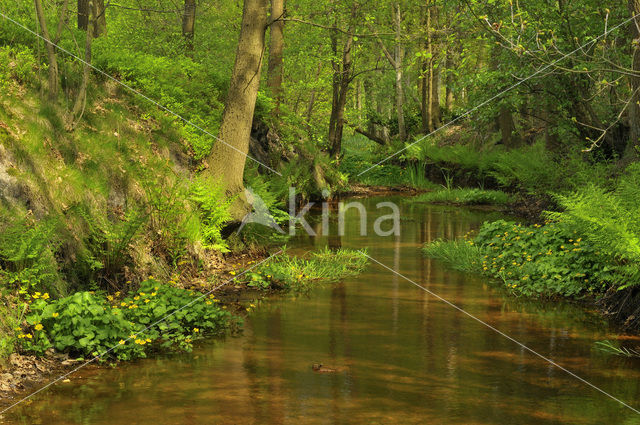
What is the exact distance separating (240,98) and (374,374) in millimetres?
6770

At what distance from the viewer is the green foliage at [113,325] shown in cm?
646

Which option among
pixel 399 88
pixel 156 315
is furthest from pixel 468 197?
pixel 156 315

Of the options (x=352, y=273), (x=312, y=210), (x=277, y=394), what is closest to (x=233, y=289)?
(x=352, y=273)

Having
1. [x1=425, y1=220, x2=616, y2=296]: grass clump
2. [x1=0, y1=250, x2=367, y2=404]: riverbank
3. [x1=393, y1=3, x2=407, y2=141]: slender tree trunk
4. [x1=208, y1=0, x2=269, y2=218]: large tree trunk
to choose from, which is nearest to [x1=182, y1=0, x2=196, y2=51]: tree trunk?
[x1=208, y1=0, x2=269, y2=218]: large tree trunk

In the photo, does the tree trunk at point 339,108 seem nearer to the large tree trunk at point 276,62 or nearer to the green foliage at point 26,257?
the large tree trunk at point 276,62

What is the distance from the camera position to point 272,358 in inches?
267

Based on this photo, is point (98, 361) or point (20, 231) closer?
point (98, 361)

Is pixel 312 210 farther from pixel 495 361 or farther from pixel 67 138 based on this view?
pixel 495 361

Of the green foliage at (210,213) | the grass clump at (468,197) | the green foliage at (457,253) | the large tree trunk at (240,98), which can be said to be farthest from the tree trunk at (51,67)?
the grass clump at (468,197)

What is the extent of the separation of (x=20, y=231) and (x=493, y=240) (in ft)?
24.7

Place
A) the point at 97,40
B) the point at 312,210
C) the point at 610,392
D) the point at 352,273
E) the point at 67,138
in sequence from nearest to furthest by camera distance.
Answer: the point at 610,392 → the point at 67,138 → the point at 352,273 → the point at 97,40 → the point at 312,210

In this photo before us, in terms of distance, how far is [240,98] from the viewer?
11773mm

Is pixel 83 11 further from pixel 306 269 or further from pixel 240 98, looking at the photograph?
pixel 306 269

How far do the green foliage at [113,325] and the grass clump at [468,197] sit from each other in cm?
1424
